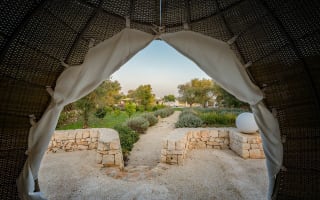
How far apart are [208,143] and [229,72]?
4.26m

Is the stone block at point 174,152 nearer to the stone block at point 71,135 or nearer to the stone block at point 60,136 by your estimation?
the stone block at point 71,135

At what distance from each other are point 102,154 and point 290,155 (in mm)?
3922

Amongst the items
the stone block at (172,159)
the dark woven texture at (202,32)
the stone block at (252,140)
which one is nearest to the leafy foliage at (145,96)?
the stone block at (172,159)

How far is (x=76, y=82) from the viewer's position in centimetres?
219

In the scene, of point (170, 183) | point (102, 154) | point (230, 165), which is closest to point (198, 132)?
point (230, 165)

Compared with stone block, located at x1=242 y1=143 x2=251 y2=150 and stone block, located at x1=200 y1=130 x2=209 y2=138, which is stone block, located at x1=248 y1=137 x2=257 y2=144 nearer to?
stone block, located at x1=242 y1=143 x2=251 y2=150

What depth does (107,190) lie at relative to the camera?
3.36 m

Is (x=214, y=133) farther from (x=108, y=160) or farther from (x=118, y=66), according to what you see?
(x=118, y=66)

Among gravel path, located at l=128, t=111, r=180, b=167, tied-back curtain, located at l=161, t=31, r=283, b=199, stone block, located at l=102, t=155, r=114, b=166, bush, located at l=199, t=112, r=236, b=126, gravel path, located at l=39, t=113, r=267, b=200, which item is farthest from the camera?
bush, located at l=199, t=112, r=236, b=126

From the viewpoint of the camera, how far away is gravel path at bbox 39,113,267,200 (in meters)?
3.19

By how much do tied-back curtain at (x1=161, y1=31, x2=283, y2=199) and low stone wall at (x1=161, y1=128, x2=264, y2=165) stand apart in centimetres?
263

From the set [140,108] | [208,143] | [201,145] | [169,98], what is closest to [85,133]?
[201,145]

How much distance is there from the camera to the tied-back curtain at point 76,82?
6.89 ft

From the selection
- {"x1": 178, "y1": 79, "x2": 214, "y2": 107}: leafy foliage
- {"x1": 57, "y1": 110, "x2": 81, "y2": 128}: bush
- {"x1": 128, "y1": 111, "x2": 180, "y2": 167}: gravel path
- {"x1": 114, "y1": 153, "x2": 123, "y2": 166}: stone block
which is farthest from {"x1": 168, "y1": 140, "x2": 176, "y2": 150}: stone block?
{"x1": 178, "y1": 79, "x2": 214, "y2": 107}: leafy foliage
